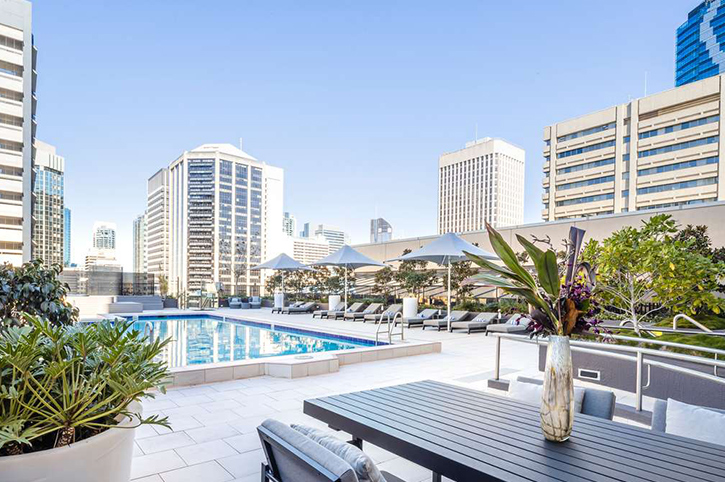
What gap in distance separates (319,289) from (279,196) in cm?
6912

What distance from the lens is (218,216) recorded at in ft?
249

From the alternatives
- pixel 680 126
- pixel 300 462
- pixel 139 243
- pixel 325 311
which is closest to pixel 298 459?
pixel 300 462

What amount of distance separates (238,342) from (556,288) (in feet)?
34.0

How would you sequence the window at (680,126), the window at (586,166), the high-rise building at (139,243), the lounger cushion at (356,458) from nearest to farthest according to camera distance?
the lounger cushion at (356,458), the window at (680,126), the window at (586,166), the high-rise building at (139,243)

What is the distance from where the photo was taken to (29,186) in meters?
34.8

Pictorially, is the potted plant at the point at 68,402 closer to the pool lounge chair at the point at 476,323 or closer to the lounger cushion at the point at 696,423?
the lounger cushion at the point at 696,423

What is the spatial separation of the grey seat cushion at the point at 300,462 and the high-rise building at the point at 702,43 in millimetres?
94761

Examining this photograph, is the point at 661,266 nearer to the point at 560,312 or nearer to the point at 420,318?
the point at 560,312

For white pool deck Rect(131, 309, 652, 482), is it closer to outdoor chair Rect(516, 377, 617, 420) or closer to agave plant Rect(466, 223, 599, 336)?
outdoor chair Rect(516, 377, 617, 420)

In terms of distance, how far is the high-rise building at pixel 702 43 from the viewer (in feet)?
233

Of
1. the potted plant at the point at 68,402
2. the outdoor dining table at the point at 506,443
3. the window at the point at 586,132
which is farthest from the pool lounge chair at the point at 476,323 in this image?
the window at the point at 586,132

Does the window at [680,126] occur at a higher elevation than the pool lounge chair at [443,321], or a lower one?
higher

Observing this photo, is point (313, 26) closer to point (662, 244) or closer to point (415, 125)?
point (415, 125)

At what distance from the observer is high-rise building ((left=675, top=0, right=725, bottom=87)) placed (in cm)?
7106
